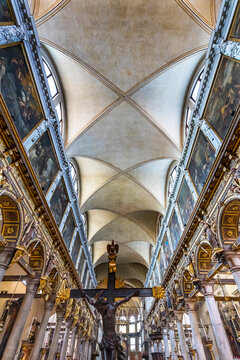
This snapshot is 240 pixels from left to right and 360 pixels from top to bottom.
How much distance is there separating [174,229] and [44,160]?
30.8ft

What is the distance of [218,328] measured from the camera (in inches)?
333

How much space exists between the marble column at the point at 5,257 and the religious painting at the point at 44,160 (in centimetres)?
328

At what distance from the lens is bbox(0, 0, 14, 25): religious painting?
22.3ft

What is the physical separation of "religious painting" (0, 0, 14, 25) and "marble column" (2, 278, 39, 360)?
10.4 metres

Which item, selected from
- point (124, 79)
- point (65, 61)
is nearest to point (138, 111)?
point (124, 79)

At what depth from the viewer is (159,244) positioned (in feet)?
61.1

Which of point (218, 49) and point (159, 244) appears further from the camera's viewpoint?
point (159, 244)

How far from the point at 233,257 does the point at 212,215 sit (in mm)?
1820

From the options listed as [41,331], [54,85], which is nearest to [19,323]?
[41,331]

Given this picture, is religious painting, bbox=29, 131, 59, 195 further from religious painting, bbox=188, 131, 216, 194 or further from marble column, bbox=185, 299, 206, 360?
marble column, bbox=185, 299, 206, 360

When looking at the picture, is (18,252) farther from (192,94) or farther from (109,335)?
(192,94)

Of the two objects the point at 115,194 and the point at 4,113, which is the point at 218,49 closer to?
the point at 4,113

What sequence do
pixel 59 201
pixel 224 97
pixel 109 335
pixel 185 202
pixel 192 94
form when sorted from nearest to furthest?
pixel 109 335 < pixel 224 97 < pixel 185 202 < pixel 59 201 < pixel 192 94

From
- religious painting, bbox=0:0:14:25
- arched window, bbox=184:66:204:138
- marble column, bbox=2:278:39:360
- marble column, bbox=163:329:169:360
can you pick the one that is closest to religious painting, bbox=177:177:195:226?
arched window, bbox=184:66:204:138
